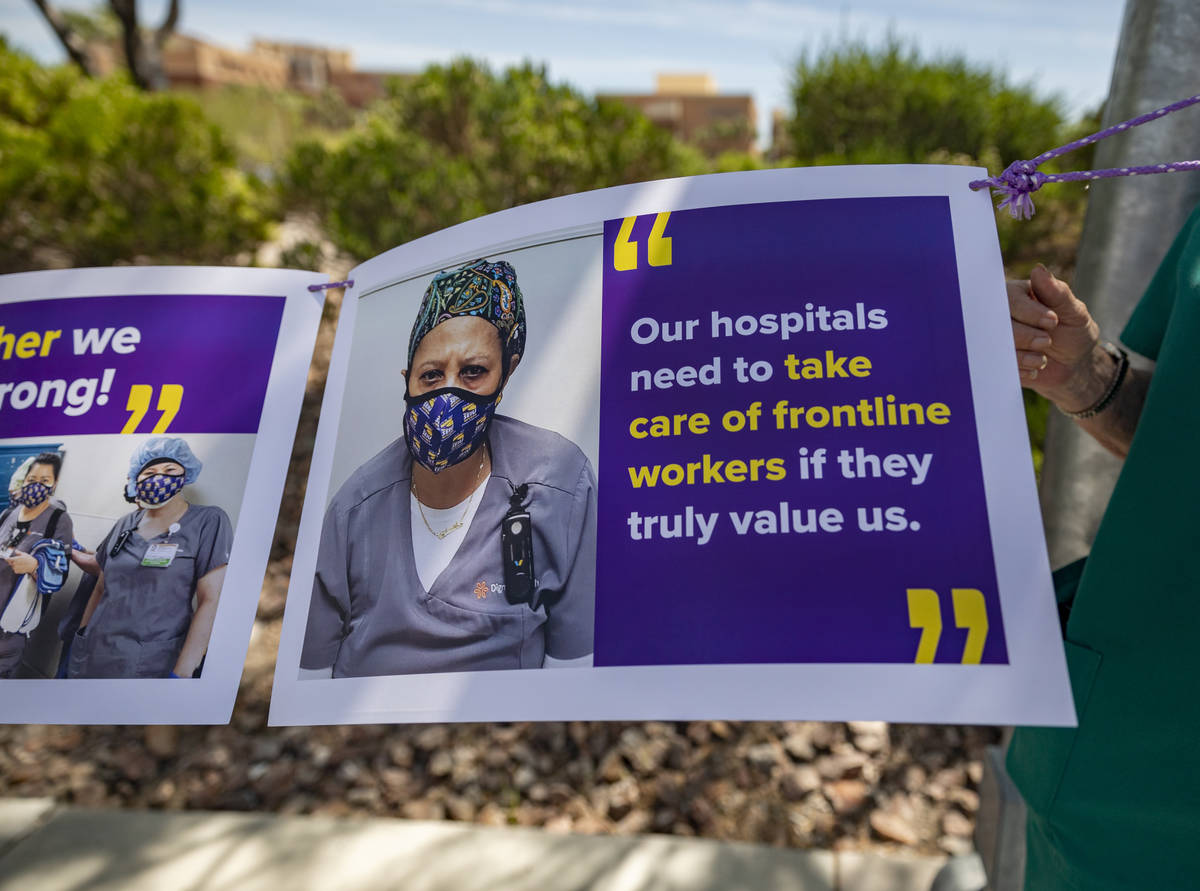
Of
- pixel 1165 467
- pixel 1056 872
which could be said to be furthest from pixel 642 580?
pixel 1056 872

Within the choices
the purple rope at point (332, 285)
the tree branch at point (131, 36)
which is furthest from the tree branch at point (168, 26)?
the purple rope at point (332, 285)

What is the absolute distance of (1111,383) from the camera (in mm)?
993

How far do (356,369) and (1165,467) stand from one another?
88cm

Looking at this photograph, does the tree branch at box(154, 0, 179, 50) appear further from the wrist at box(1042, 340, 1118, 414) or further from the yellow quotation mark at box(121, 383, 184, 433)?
the wrist at box(1042, 340, 1118, 414)

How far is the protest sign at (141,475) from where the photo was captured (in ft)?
2.84

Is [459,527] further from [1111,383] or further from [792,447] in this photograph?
[1111,383]

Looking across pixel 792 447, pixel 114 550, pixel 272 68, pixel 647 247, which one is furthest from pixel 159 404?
pixel 272 68

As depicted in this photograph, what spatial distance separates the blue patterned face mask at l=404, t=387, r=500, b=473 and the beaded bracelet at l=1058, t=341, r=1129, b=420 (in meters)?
0.73

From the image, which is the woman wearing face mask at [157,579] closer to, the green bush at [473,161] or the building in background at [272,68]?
the green bush at [473,161]

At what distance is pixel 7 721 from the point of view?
863 mm

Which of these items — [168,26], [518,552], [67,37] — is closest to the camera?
[518,552]

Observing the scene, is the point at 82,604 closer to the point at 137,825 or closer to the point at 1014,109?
the point at 137,825

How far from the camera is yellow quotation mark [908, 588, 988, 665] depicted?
0.67 meters

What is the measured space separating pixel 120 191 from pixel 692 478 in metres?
4.57
